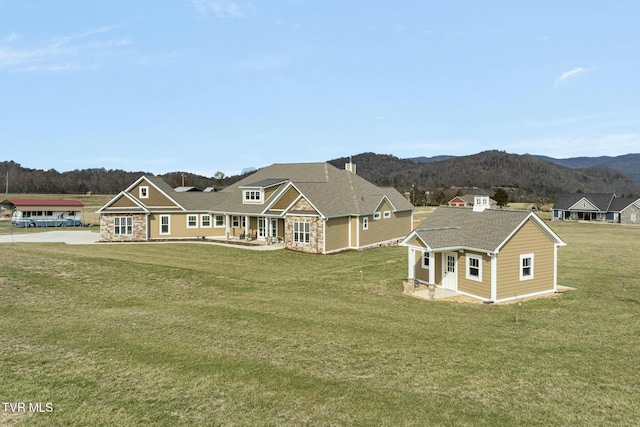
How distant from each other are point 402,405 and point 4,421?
280 inches

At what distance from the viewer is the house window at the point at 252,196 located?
39.6 metres

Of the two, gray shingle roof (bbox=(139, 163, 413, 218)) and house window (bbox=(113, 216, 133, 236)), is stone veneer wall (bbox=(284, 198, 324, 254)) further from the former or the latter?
house window (bbox=(113, 216, 133, 236))

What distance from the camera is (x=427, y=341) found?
484 inches

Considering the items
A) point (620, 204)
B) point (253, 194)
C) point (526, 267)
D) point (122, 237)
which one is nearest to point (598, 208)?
point (620, 204)

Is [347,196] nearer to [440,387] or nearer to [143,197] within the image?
[143,197]

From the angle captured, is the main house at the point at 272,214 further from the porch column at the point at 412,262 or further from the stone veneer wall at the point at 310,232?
the porch column at the point at 412,262

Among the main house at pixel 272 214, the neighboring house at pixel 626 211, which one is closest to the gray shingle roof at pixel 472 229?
the main house at pixel 272 214

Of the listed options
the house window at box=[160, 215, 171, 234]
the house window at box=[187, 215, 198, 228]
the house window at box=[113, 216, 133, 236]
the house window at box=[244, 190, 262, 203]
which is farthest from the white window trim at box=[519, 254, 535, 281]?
the house window at box=[113, 216, 133, 236]

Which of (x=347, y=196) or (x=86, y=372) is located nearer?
(x=86, y=372)

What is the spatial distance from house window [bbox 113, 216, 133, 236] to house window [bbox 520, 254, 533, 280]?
31810 mm

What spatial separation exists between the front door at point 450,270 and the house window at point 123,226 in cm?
2819

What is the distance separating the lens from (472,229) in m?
21.6

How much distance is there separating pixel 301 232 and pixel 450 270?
15030mm

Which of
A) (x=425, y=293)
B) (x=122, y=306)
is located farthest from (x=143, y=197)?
(x=425, y=293)
